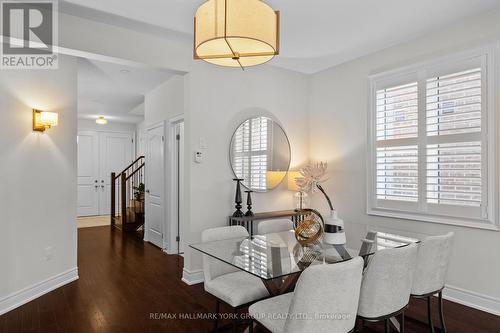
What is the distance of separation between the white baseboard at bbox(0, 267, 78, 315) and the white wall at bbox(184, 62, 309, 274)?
1.42 m

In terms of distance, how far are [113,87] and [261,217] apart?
3.62 m

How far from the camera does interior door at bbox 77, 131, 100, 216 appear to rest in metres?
8.73

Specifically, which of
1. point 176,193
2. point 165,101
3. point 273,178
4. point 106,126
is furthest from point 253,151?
point 106,126

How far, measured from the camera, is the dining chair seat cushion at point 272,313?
6.00ft

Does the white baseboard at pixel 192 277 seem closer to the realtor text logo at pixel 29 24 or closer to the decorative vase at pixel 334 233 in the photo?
the decorative vase at pixel 334 233

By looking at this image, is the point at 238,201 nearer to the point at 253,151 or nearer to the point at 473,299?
the point at 253,151

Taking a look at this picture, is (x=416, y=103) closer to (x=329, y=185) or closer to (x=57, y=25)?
(x=329, y=185)

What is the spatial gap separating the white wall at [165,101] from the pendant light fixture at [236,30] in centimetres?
263

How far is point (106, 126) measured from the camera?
917cm

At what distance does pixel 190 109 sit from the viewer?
3797mm

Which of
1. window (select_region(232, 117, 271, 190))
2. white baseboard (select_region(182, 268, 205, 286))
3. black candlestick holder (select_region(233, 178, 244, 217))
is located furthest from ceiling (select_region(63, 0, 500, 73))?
white baseboard (select_region(182, 268, 205, 286))

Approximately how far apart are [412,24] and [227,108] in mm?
2298

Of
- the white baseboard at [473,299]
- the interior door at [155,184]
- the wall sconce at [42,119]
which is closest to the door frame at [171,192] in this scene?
the interior door at [155,184]

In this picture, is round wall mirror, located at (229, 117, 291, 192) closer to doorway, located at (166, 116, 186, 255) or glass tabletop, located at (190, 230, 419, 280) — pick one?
doorway, located at (166, 116, 186, 255)
